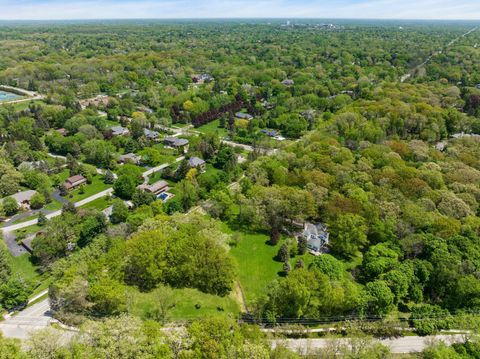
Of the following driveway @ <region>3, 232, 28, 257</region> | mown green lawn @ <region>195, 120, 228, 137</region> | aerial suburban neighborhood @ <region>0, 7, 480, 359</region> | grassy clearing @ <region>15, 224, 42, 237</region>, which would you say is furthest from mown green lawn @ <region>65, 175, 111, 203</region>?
mown green lawn @ <region>195, 120, 228, 137</region>

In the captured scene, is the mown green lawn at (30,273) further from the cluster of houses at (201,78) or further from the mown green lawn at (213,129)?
the cluster of houses at (201,78)

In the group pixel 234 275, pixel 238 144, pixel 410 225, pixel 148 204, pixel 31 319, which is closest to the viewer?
pixel 31 319

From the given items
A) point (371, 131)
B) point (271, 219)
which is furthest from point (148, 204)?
point (371, 131)

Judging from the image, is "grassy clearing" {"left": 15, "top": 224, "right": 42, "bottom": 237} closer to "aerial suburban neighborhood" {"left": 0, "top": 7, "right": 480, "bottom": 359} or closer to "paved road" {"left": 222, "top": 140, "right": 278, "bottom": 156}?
"aerial suburban neighborhood" {"left": 0, "top": 7, "right": 480, "bottom": 359}

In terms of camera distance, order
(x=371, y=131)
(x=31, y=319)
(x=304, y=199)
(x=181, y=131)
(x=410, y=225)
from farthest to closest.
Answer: (x=181, y=131) < (x=371, y=131) < (x=304, y=199) < (x=410, y=225) < (x=31, y=319)

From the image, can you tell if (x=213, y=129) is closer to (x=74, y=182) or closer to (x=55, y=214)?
(x=74, y=182)

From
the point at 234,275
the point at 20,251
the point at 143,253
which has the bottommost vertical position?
the point at 20,251

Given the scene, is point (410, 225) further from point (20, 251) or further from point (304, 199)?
point (20, 251)
